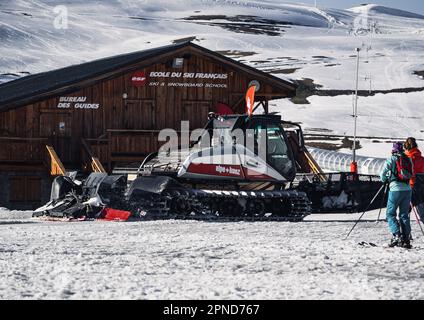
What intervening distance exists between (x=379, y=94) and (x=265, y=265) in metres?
60.8

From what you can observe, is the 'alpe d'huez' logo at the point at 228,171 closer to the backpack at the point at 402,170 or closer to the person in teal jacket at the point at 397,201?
the person in teal jacket at the point at 397,201

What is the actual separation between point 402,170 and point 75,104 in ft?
56.0

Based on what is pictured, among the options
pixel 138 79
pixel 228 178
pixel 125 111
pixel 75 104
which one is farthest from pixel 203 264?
Result: pixel 138 79

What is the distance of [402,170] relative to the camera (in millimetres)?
12758

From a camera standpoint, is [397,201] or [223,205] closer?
[397,201]

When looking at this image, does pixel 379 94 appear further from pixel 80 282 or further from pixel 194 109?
pixel 80 282

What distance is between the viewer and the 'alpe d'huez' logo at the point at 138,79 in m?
29.0

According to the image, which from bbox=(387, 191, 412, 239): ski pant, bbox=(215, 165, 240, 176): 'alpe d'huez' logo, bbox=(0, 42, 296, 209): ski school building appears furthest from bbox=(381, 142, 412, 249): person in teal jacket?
bbox=(0, 42, 296, 209): ski school building

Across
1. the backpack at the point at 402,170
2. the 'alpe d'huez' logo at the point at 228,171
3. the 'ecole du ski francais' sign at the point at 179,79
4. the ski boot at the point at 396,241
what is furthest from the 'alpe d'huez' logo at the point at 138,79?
the ski boot at the point at 396,241

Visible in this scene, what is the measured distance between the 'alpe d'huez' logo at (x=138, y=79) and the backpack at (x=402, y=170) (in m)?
17.3

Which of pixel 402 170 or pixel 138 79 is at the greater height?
pixel 138 79

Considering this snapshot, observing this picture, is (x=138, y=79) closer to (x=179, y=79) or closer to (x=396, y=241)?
(x=179, y=79)
